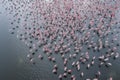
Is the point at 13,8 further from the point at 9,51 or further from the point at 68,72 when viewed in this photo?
the point at 68,72

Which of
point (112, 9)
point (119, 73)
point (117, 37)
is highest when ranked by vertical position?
point (112, 9)

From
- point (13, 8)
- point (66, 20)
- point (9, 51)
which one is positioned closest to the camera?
point (9, 51)

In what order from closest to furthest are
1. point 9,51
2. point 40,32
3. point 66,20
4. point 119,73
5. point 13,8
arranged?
1. point 119,73
2. point 9,51
3. point 40,32
4. point 66,20
5. point 13,8

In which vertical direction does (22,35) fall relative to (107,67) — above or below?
above

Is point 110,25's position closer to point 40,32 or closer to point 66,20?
point 66,20

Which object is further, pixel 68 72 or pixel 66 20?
pixel 66 20

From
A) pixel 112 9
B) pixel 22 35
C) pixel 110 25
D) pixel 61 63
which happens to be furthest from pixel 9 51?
pixel 112 9
